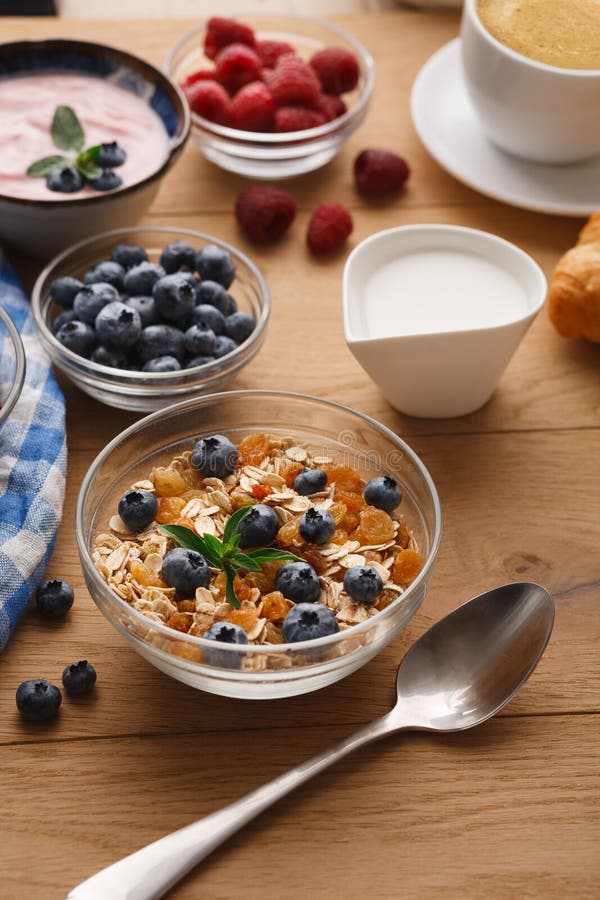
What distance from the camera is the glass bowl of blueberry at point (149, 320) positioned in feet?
4.49

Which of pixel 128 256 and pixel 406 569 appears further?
pixel 128 256

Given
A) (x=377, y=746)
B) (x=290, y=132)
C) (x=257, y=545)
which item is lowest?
(x=377, y=746)

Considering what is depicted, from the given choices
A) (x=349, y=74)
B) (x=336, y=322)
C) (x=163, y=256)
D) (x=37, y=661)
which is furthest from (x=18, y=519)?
(x=349, y=74)

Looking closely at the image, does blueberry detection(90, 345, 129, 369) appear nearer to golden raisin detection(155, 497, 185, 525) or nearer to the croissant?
golden raisin detection(155, 497, 185, 525)

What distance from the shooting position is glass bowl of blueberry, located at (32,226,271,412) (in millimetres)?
1368

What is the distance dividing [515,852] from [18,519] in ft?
2.15

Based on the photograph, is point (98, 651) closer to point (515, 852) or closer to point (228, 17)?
point (515, 852)

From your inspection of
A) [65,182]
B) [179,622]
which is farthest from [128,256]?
[179,622]

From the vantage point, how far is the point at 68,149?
5.29 ft

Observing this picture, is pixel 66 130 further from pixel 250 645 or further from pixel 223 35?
pixel 250 645

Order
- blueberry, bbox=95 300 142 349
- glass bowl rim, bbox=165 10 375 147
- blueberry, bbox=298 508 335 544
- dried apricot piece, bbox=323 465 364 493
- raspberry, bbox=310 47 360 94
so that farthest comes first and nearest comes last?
raspberry, bbox=310 47 360 94 → glass bowl rim, bbox=165 10 375 147 → blueberry, bbox=95 300 142 349 → dried apricot piece, bbox=323 465 364 493 → blueberry, bbox=298 508 335 544

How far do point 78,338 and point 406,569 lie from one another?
0.55m

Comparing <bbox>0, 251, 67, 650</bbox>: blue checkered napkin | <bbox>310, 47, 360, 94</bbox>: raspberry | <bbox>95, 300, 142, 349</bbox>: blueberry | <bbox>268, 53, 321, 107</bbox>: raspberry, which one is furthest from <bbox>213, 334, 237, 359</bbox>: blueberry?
<bbox>310, 47, 360, 94</bbox>: raspberry

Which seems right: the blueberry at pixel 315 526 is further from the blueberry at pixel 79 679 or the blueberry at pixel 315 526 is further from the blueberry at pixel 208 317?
the blueberry at pixel 208 317
